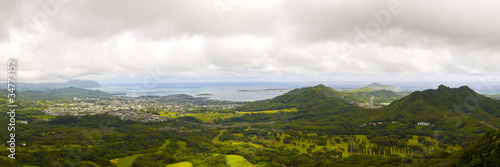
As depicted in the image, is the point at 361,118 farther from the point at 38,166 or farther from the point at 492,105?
the point at 38,166

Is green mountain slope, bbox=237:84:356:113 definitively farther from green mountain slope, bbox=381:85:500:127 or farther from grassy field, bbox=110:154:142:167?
grassy field, bbox=110:154:142:167

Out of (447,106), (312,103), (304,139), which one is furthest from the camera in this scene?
(312,103)

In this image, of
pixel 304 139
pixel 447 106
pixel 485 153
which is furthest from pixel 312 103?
pixel 485 153

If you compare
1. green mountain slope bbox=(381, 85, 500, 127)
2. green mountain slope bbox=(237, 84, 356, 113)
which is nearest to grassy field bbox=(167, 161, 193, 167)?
green mountain slope bbox=(237, 84, 356, 113)

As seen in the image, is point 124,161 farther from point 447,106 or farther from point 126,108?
point 447,106

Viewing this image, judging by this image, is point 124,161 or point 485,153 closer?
point 485,153

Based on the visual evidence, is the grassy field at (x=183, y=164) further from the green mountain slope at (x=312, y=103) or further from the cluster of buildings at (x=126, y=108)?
the green mountain slope at (x=312, y=103)

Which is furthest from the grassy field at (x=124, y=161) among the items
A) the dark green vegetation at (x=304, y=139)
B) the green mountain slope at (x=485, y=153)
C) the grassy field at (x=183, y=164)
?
the green mountain slope at (x=485, y=153)
